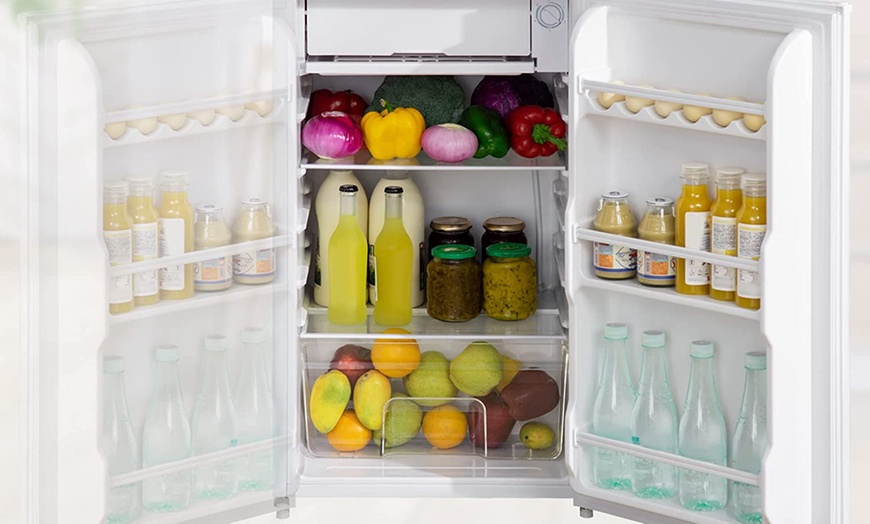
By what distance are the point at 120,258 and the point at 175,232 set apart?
0.39 feet

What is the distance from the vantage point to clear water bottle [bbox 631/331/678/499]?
2.11m

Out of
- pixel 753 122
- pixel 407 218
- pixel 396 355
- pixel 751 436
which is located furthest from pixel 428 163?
pixel 751 436

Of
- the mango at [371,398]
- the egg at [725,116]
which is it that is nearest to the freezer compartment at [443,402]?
the mango at [371,398]

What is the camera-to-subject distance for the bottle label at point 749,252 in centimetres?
187

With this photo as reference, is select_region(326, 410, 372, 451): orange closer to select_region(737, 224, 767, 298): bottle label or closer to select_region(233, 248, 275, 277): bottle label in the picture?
select_region(233, 248, 275, 277): bottle label

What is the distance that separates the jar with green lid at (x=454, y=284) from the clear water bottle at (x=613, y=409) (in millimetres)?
332

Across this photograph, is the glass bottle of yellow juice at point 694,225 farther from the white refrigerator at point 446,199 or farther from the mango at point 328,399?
the mango at point 328,399

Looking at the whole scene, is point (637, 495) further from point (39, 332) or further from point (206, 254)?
point (39, 332)

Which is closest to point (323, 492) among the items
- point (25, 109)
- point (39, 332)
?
point (39, 332)

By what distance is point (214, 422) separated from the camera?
181 centimetres

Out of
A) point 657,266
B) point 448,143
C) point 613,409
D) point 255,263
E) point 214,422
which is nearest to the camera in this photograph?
point 214,422

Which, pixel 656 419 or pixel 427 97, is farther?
pixel 427 97

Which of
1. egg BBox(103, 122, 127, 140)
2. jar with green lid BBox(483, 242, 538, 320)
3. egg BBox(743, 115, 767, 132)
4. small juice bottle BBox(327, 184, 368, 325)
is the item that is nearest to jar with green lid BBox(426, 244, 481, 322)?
jar with green lid BBox(483, 242, 538, 320)

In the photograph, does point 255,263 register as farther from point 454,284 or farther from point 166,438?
point 454,284
